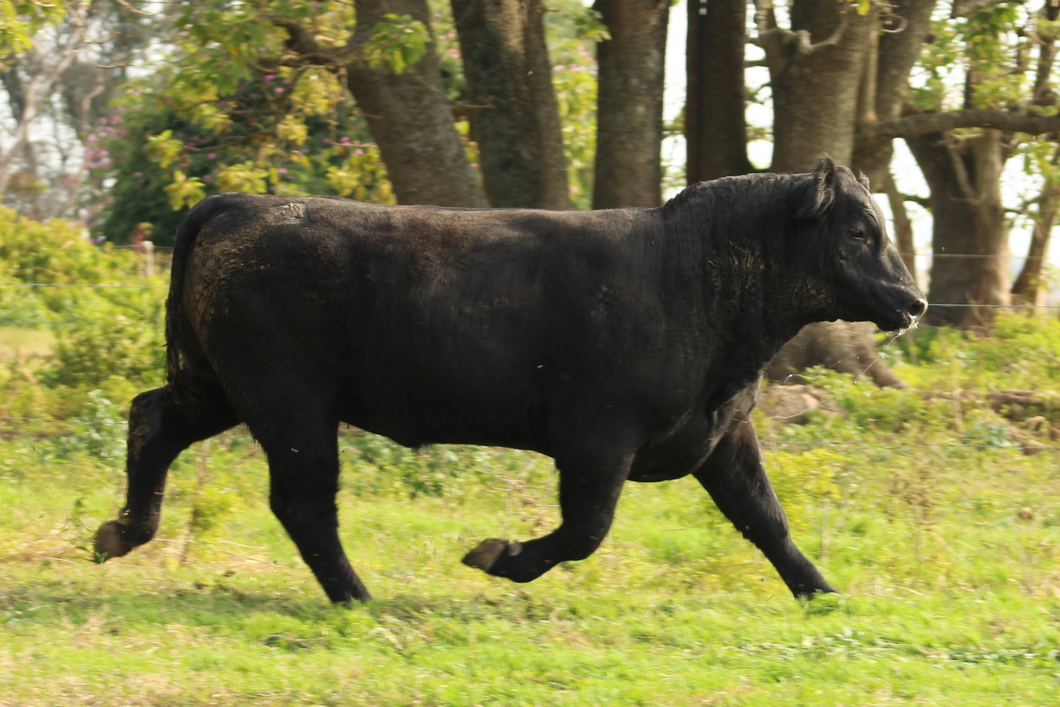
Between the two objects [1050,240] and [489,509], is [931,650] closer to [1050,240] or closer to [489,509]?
[489,509]

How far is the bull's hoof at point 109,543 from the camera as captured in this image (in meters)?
5.83

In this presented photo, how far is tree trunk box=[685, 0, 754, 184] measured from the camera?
32.3 ft

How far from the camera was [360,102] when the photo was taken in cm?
927

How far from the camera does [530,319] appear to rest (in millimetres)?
5191

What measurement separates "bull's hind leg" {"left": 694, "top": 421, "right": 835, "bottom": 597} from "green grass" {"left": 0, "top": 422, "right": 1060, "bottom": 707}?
0.16 meters

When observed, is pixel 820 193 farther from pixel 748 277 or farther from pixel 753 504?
pixel 753 504

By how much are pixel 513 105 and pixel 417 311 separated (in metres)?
4.47

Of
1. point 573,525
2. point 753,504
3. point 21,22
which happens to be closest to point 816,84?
point 753,504

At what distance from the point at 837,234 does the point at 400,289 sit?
186cm

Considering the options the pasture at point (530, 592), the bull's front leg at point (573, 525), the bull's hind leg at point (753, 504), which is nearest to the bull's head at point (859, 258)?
the bull's hind leg at point (753, 504)

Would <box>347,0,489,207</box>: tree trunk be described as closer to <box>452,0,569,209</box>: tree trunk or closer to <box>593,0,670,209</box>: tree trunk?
<box>452,0,569,209</box>: tree trunk

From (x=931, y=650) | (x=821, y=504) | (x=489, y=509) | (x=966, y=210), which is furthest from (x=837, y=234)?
(x=966, y=210)

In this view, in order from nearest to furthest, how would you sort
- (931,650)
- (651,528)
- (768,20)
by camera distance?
(931,650), (651,528), (768,20)

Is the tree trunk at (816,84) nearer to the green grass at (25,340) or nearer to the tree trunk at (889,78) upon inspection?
the tree trunk at (889,78)
